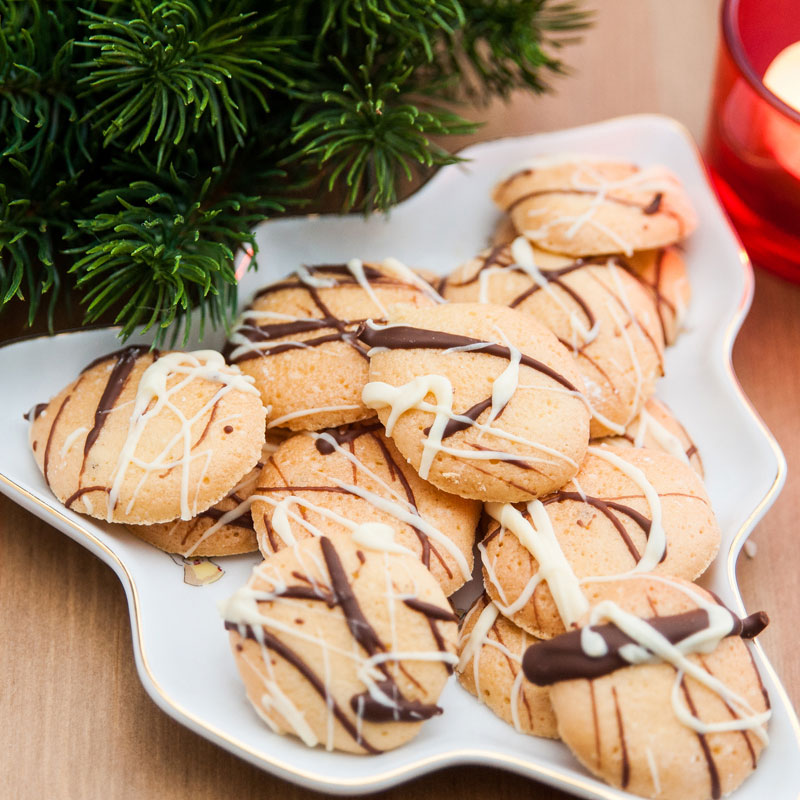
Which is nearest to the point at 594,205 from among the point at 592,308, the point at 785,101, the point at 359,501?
the point at 592,308

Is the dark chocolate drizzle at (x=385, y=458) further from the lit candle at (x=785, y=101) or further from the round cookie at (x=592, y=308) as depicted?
the lit candle at (x=785, y=101)

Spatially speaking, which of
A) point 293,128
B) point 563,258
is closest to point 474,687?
point 563,258

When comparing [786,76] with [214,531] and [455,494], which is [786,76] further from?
[214,531]

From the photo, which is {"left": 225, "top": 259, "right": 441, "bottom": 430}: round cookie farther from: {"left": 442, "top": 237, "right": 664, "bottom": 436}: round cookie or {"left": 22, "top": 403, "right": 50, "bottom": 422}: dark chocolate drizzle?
{"left": 22, "top": 403, "right": 50, "bottom": 422}: dark chocolate drizzle

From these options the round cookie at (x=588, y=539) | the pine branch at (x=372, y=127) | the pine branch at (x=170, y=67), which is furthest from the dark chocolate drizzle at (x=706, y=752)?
the pine branch at (x=170, y=67)

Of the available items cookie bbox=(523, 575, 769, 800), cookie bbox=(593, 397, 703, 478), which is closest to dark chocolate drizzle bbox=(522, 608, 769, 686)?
cookie bbox=(523, 575, 769, 800)

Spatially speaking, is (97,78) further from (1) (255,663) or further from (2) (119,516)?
(1) (255,663)
